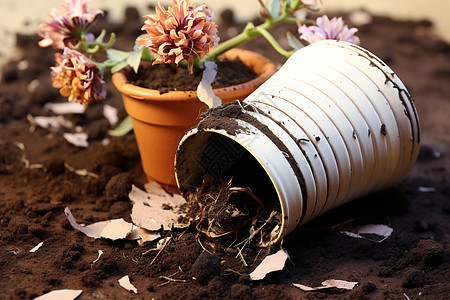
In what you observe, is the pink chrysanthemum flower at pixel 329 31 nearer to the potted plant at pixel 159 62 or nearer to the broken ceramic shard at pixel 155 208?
the potted plant at pixel 159 62

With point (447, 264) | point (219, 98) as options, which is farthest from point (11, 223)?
Result: point (447, 264)

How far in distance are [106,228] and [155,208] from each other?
0.19m

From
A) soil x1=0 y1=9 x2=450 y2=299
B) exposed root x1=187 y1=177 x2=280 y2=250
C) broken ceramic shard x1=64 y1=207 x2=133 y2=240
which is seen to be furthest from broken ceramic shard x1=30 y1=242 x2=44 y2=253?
exposed root x1=187 y1=177 x2=280 y2=250

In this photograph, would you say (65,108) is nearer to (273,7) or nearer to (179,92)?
(179,92)

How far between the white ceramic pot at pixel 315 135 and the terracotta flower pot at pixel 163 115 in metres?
0.15

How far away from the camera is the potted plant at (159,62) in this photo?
6.29ft

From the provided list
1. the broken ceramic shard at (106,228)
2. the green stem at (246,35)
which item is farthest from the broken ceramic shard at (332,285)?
the green stem at (246,35)

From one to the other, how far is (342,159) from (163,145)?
0.70 meters

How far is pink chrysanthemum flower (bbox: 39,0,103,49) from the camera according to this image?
7.13ft

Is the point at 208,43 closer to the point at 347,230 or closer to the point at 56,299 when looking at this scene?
the point at 347,230

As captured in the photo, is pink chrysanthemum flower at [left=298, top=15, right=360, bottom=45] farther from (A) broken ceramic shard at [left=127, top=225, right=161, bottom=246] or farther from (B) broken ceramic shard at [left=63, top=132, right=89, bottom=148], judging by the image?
(B) broken ceramic shard at [left=63, top=132, right=89, bottom=148]

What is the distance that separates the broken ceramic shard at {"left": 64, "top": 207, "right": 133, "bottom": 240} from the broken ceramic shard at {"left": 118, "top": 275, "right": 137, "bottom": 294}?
0.20 metres

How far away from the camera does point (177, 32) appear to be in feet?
6.31

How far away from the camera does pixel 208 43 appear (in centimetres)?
196
